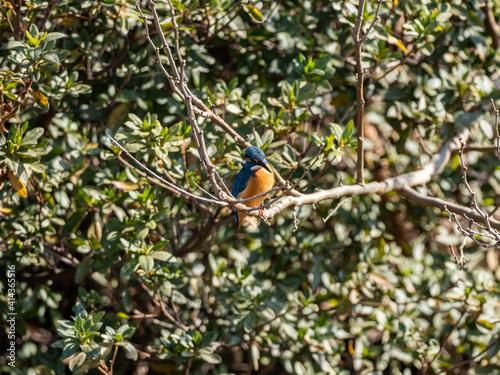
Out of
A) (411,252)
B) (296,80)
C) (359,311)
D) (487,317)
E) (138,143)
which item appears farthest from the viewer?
(411,252)

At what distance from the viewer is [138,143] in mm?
2736

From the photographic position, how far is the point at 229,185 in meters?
3.30

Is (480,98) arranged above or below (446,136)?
above

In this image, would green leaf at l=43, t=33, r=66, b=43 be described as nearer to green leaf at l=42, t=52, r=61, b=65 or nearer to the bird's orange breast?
green leaf at l=42, t=52, r=61, b=65

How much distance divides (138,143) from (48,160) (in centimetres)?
67

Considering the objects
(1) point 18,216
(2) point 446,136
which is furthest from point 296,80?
(1) point 18,216

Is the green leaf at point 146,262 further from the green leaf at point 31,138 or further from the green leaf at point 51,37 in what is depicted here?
the green leaf at point 51,37

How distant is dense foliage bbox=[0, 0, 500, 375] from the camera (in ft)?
9.34

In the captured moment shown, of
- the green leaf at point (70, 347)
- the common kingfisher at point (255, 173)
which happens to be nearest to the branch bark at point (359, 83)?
the common kingfisher at point (255, 173)

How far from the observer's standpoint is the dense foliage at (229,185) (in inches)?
112

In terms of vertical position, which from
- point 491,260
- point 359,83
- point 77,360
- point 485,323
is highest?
point 359,83

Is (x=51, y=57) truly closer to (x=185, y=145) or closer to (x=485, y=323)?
(x=185, y=145)

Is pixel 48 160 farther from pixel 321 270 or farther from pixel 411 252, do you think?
pixel 411 252

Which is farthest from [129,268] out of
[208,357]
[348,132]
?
[348,132]
